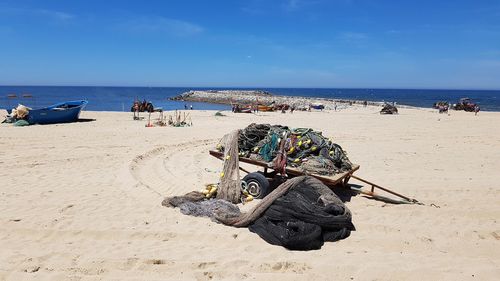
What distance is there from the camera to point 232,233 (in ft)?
19.7

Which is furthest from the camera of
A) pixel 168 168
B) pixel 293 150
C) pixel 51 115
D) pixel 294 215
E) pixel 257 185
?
pixel 51 115

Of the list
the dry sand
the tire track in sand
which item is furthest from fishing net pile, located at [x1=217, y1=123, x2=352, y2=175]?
the tire track in sand

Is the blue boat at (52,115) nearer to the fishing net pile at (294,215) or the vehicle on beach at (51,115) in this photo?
the vehicle on beach at (51,115)

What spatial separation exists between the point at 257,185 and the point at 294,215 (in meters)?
2.02

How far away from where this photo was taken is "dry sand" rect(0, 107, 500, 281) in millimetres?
4848

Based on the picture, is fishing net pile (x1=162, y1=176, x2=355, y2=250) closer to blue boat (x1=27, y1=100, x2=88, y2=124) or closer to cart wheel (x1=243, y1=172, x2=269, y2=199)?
cart wheel (x1=243, y1=172, x2=269, y2=199)

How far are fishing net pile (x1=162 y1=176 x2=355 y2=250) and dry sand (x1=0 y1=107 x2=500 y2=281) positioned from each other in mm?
182

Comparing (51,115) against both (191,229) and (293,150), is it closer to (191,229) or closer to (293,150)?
(293,150)

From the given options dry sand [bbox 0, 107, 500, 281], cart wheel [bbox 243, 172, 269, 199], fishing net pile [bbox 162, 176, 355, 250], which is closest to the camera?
dry sand [bbox 0, 107, 500, 281]

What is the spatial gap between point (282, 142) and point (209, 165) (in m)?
3.97

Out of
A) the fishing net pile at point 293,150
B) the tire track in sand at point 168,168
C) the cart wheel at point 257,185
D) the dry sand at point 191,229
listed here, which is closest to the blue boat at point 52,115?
the dry sand at point 191,229

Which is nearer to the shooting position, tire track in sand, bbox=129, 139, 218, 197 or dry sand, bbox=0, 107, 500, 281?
dry sand, bbox=0, 107, 500, 281

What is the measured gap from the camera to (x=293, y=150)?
853 cm

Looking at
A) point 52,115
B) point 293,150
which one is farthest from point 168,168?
point 52,115
